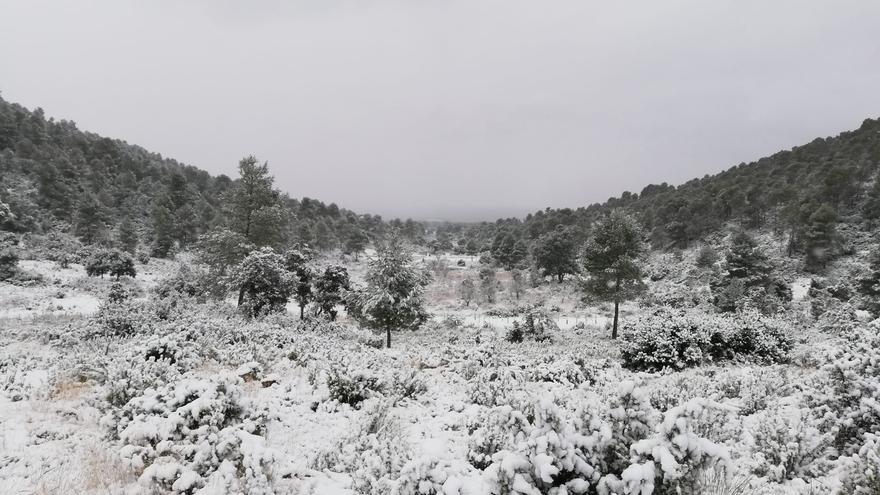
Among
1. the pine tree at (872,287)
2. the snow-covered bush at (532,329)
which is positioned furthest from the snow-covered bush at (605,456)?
the pine tree at (872,287)

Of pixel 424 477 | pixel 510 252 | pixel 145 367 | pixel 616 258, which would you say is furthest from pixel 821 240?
pixel 145 367

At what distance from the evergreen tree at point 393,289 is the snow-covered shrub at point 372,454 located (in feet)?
37.1

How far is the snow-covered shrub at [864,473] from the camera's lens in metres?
3.71

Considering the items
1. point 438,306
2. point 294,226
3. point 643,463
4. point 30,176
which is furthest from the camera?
point 294,226

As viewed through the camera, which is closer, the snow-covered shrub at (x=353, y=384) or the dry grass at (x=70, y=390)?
the dry grass at (x=70, y=390)

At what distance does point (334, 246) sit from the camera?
6981 cm

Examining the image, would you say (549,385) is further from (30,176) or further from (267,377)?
(30,176)

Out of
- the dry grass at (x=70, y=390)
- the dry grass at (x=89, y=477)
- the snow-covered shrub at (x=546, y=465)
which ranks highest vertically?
the snow-covered shrub at (x=546, y=465)

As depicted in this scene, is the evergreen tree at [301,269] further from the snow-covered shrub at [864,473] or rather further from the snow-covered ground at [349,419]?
the snow-covered shrub at [864,473]

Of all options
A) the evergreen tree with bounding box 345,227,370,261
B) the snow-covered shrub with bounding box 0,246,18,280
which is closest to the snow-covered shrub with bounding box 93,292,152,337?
the snow-covered shrub with bounding box 0,246,18,280

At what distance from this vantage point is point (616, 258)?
73.3 feet

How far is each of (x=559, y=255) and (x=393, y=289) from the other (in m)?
32.9

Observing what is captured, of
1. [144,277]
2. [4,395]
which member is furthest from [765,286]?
[144,277]

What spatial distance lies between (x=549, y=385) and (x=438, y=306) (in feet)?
104
